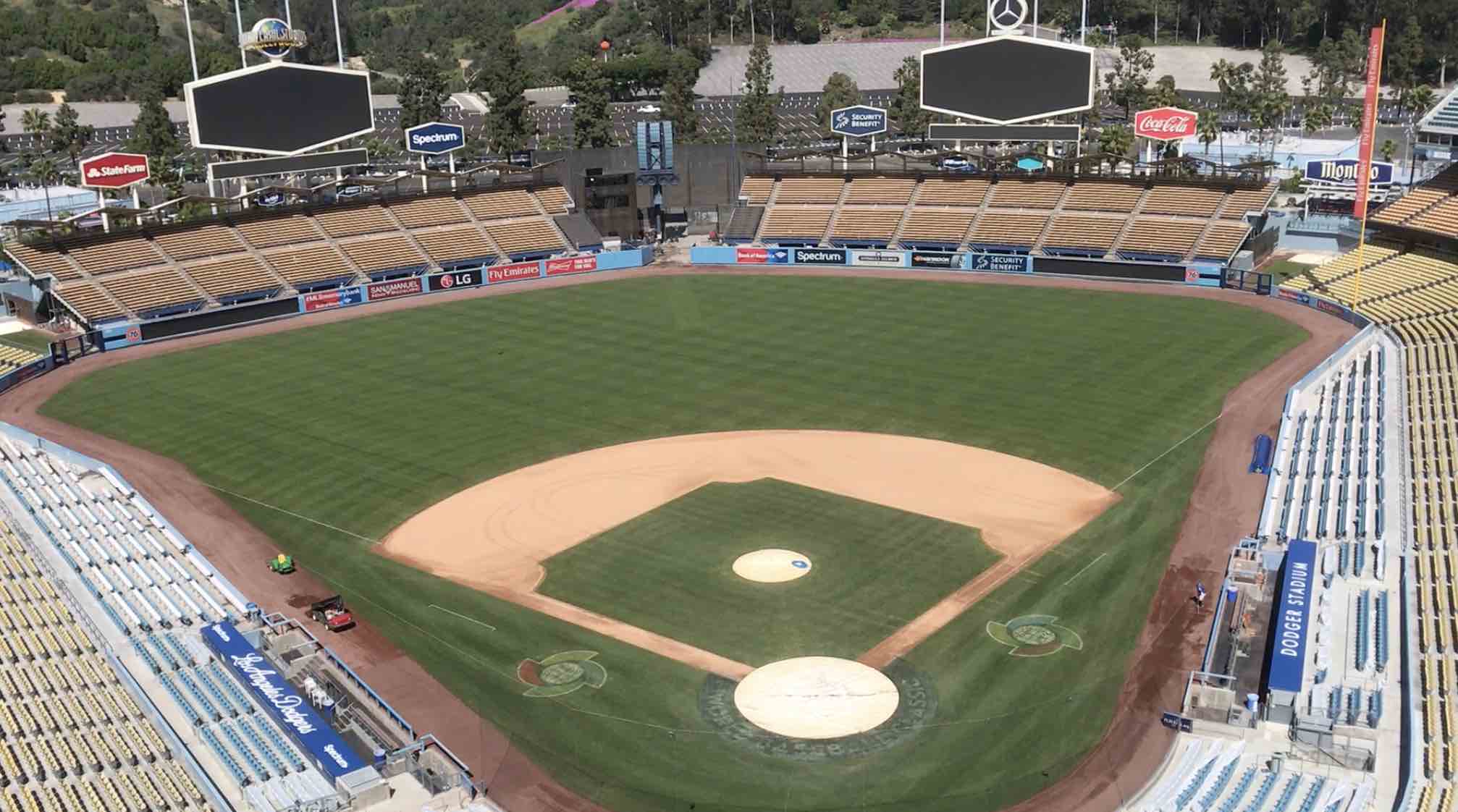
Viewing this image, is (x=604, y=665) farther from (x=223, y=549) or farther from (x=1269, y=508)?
(x=1269, y=508)

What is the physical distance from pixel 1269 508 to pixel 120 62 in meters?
178

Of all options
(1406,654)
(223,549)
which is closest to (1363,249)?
(1406,654)

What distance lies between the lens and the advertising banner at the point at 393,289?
8050 cm

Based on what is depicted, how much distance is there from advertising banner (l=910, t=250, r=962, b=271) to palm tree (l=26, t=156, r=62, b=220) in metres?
69.8

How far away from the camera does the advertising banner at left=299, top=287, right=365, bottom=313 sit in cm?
7781

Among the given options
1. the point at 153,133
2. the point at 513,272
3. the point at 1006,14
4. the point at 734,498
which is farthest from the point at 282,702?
the point at 153,133

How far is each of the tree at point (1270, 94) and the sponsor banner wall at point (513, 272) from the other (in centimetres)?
6700

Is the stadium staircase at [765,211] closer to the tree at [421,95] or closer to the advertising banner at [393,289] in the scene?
the advertising banner at [393,289]

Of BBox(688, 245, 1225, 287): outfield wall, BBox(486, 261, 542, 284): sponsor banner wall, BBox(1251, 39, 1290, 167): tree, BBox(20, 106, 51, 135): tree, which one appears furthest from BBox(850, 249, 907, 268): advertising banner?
BBox(20, 106, 51, 135): tree

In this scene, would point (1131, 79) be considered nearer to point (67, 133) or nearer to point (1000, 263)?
point (1000, 263)

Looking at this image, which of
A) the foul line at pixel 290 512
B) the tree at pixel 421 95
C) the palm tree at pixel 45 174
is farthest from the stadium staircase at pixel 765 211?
the palm tree at pixel 45 174

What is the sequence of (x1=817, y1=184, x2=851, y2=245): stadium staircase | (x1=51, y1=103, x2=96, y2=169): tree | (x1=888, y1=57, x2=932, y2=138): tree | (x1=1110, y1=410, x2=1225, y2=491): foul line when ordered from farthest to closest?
(x1=51, y1=103, x2=96, y2=169): tree < (x1=888, y1=57, x2=932, y2=138): tree < (x1=817, y1=184, x2=851, y2=245): stadium staircase < (x1=1110, y1=410, x2=1225, y2=491): foul line

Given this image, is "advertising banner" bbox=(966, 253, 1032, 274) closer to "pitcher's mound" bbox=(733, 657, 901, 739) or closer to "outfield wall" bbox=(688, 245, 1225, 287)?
"outfield wall" bbox=(688, 245, 1225, 287)

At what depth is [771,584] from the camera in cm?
3784
